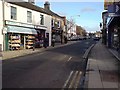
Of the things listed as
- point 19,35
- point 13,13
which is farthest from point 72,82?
point 19,35

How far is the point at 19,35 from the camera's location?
36.8 metres

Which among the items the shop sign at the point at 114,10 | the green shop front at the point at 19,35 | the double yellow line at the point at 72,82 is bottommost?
the double yellow line at the point at 72,82

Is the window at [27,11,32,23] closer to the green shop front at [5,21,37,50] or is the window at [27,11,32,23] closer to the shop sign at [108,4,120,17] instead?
the green shop front at [5,21,37,50]

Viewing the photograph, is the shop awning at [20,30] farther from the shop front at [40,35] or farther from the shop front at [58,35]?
the shop front at [58,35]

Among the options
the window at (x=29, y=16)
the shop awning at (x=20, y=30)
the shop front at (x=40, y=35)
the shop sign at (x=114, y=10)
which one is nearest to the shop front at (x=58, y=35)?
the shop front at (x=40, y=35)

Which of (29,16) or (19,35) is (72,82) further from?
(29,16)

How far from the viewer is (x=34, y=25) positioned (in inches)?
1645

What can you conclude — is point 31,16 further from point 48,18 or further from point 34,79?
point 34,79

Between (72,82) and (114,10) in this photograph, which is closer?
(72,82)

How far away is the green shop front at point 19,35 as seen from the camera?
111 ft

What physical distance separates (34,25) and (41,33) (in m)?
4.47

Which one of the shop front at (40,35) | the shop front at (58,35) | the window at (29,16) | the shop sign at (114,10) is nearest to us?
the shop sign at (114,10)

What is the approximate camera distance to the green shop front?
111 ft

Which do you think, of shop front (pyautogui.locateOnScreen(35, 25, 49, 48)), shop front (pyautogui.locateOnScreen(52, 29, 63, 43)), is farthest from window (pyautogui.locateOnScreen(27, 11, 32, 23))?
shop front (pyautogui.locateOnScreen(52, 29, 63, 43))
